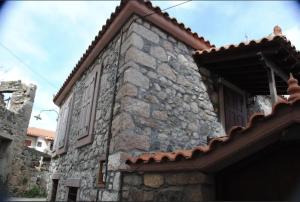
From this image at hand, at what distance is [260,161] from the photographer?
108 inches

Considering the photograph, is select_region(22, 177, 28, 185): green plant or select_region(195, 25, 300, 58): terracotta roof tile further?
select_region(22, 177, 28, 185): green plant

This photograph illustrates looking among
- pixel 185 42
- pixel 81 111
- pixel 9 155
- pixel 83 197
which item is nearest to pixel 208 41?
pixel 185 42

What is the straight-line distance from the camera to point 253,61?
4.86 m

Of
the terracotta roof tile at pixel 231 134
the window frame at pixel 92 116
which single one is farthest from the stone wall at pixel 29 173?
the terracotta roof tile at pixel 231 134

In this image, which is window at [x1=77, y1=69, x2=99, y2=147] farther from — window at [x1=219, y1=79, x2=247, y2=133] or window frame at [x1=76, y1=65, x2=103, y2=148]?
window at [x1=219, y1=79, x2=247, y2=133]

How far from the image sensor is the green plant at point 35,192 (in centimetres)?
1127

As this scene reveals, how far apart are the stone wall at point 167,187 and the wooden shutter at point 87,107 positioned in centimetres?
192

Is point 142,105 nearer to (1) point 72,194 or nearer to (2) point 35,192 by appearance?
(1) point 72,194

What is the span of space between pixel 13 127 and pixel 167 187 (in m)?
10.1

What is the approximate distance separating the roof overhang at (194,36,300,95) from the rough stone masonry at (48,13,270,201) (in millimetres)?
329

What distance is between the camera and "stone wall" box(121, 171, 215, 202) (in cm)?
275

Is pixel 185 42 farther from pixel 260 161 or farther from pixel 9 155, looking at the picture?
pixel 9 155

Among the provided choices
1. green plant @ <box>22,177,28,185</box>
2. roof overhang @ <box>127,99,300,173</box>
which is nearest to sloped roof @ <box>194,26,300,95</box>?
roof overhang @ <box>127,99,300,173</box>

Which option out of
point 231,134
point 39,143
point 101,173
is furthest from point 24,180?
point 39,143
